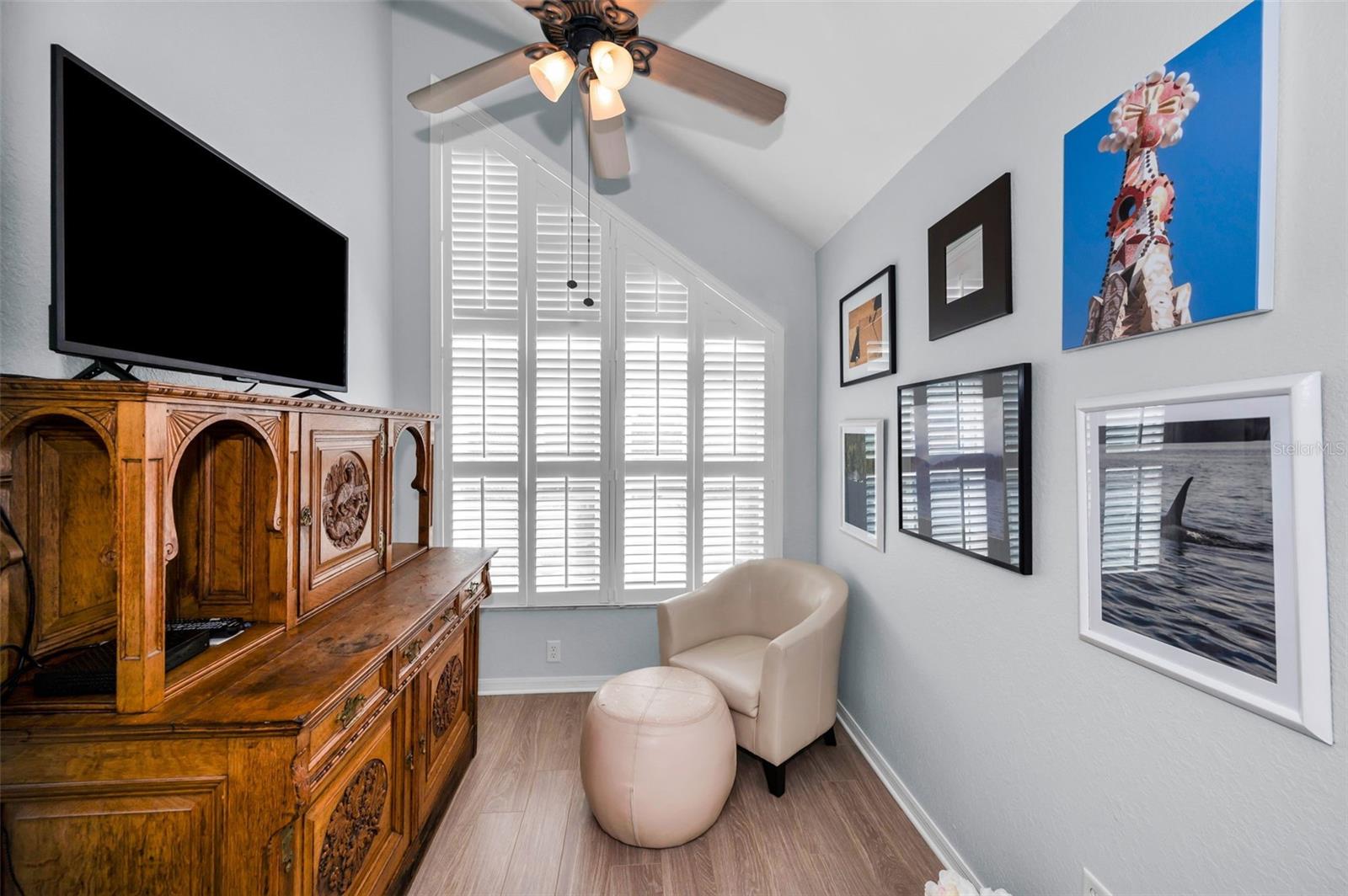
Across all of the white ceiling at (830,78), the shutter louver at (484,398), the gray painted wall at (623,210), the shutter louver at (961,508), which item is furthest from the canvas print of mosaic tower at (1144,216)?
the shutter louver at (484,398)

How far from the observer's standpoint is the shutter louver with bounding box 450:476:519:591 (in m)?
2.90

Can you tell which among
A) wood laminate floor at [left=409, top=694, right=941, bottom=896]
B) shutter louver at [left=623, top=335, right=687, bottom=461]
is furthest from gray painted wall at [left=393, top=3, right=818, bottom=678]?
wood laminate floor at [left=409, top=694, right=941, bottom=896]

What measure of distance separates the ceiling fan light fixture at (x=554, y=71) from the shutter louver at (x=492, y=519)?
6.41 feet

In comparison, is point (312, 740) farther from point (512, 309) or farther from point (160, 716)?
point (512, 309)

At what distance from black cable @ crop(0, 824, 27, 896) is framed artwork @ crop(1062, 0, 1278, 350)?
2357 mm

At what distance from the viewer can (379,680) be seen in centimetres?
134

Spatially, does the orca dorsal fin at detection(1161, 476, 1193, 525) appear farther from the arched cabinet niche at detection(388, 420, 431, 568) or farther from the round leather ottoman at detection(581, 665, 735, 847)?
the arched cabinet niche at detection(388, 420, 431, 568)

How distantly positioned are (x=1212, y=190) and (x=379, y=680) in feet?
6.81

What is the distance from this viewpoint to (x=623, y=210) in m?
2.99

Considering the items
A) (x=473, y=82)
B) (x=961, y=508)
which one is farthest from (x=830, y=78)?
(x=961, y=508)

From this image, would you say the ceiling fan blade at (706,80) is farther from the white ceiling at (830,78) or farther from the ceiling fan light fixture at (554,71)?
the white ceiling at (830,78)

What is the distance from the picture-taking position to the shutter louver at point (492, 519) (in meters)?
2.90

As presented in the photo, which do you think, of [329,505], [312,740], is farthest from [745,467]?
[312,740]

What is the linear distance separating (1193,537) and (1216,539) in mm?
42
